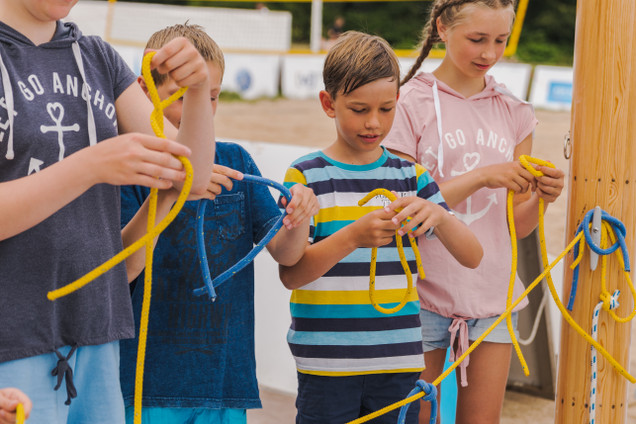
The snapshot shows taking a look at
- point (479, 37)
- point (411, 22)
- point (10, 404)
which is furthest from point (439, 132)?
point (411, 22)

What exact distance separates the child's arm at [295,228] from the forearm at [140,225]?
0.92 ft

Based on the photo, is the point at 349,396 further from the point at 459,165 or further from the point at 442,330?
Result: the point at 459,165

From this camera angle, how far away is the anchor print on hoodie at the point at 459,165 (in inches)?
82.4

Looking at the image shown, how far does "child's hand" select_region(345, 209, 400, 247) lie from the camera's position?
5.43 feet

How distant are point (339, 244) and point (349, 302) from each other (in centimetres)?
19

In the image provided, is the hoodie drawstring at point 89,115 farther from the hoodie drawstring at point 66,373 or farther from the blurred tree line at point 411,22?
the blurred tree line at point 411,22

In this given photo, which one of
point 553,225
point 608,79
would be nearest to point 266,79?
point 553,225

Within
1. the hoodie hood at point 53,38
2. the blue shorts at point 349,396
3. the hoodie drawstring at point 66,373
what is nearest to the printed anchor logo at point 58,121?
the hoodie hood at point 53,38

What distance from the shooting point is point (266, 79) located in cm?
1423

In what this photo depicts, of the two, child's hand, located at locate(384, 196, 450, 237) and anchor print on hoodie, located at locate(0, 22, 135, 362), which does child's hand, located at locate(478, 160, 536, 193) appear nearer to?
child's hand, located at locate(384, 196, 450, 237)

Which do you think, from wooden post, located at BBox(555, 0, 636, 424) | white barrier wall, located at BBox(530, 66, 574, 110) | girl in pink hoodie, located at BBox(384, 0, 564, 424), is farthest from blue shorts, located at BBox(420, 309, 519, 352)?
white barrier wall, located at BBox(530, 66, 574, 110)

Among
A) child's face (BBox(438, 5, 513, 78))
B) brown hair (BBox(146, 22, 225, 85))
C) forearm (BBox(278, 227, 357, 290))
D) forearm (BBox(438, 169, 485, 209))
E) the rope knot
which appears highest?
child's face (BBox(438, 5, 513, 78))

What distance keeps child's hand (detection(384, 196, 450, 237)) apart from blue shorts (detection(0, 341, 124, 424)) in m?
0.65

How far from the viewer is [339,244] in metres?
1.72
